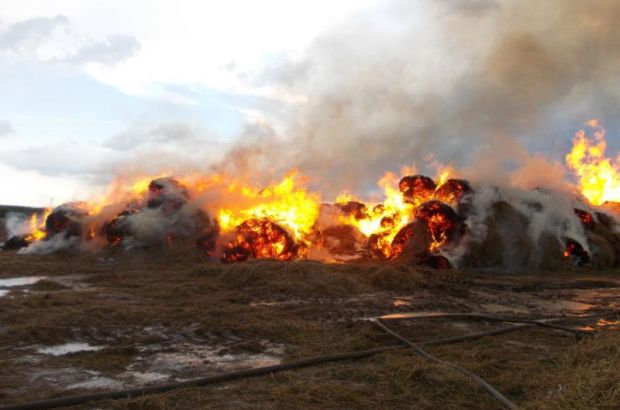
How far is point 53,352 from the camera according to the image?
8617 millimetres

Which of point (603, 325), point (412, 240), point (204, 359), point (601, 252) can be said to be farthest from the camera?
point (601, 252)

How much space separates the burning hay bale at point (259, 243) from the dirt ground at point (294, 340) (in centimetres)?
742

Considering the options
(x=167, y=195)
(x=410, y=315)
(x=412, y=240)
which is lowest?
(x=410, y=315)

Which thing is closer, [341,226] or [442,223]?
[442,223]

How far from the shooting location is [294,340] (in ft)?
31.2

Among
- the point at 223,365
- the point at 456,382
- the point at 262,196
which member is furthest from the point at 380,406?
the point at 262,196

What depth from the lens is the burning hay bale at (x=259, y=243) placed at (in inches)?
1037

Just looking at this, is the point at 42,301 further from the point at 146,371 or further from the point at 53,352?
the point at 146,371

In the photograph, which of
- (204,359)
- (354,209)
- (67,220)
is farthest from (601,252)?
(67,220)

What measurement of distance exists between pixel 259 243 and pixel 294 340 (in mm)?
17475

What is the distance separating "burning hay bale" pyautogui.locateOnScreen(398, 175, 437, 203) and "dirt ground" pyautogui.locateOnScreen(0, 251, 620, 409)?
38.4 feet

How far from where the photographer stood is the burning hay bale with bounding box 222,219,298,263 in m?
26.3

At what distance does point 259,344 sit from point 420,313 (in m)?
5.18

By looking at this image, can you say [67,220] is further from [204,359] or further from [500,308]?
[500,308]
